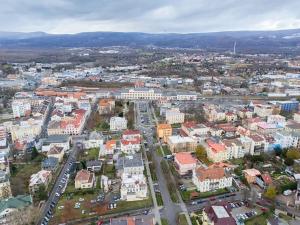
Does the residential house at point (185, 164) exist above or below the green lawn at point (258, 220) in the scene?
above

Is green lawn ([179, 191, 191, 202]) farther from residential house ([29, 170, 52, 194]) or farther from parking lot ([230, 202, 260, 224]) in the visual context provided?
residential house ([29, 170, 52, 194])

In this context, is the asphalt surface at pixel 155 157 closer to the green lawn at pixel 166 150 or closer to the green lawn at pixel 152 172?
the green lawn at pixel 152 172

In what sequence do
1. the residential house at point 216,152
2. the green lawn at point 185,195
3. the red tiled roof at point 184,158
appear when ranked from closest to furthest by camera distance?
the green lawn at point 185,195 → the red tiled roof at point 184,158 → the residential house at point 216,152

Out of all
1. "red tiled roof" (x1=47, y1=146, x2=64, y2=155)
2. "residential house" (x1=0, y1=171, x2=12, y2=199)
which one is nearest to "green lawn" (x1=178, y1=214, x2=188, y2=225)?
"residential house" (x1=0, y1=171, x2=12, y2=199)

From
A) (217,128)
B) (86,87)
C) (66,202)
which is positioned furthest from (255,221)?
(86,87)

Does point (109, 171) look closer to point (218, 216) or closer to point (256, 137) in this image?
point (218, 216)

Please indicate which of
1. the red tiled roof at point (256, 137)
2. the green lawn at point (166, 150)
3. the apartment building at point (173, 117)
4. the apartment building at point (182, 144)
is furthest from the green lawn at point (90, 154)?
the red tiled roof at point (256, 137)

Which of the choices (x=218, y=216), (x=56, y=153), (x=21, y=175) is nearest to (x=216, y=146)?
(x=218, y=216)

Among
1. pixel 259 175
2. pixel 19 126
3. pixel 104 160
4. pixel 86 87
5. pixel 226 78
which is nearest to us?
pixel 259 175

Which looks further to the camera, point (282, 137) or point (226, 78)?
point (226, 78)

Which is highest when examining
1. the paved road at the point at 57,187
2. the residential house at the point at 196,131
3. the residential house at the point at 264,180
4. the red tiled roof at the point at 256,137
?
the red tiled roof at the point at 256,137

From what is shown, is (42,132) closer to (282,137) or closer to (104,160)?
(104,160)
